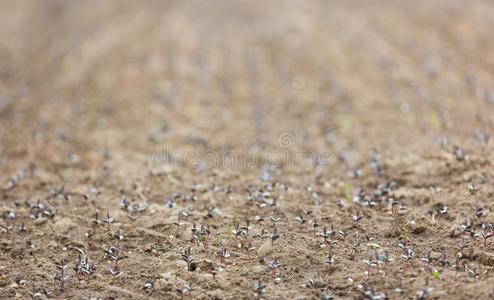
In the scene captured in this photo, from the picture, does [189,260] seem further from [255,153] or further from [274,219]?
→ [255,153]

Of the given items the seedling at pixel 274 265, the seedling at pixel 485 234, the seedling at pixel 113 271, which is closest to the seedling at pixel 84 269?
the seedling at pixel 113 271

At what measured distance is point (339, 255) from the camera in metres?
5.53

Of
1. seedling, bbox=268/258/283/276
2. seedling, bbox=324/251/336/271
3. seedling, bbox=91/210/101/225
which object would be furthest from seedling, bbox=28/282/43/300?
seedling, bbox=324/251/336/271

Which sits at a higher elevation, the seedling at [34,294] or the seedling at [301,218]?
the seedling at [301,218]

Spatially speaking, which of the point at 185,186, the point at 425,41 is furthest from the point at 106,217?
the point at 425,41

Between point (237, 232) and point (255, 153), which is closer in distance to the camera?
point (237, 232)

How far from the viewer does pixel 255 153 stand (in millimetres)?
8359

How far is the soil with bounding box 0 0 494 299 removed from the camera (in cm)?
535

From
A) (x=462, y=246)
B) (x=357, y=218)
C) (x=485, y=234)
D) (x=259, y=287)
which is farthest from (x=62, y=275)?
(x=485, y=234)

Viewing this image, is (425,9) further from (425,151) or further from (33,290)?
(33,290)

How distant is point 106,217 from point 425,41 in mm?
8789

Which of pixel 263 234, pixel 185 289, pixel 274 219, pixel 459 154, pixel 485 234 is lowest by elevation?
pixel 185 289

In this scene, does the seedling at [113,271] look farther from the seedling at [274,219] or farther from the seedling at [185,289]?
the seedling at [274,219]

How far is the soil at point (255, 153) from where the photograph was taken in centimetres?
535
